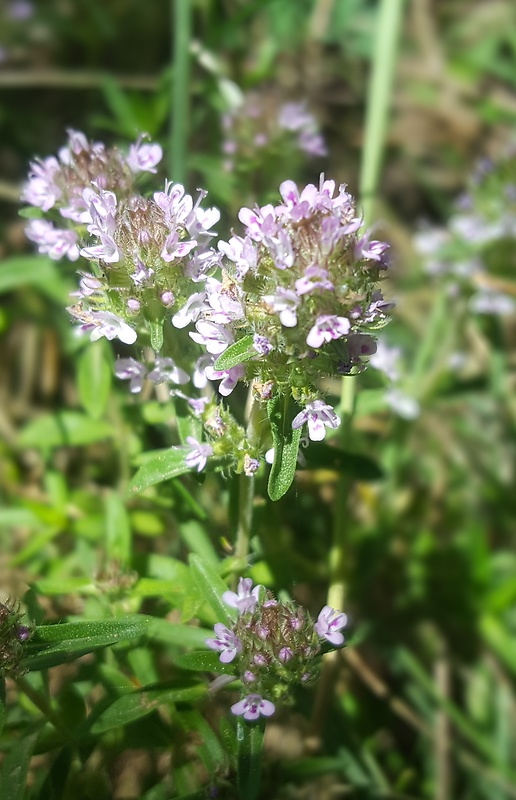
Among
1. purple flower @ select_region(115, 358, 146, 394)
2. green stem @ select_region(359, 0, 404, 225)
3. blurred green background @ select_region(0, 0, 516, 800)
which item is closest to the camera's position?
purple flower @ select_region(115, 358, 146, 394)

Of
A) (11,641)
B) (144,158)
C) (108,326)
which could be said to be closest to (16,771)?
(11,641)

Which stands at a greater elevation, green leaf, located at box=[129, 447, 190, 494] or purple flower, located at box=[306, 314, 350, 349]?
purple flower, located at box=[306, 314, 350, 349]

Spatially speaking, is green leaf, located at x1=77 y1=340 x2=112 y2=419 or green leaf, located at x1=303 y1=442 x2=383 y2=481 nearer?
green leaf, located at x1=303 y1=442 x2=383 y2=481

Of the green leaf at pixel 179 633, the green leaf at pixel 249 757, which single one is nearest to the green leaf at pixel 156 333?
the green leaf at pixel 179 633

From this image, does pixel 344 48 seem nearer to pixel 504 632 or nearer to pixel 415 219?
pixel 415 219

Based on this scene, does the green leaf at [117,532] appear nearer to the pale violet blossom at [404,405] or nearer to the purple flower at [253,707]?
the purple flower at [253,707]

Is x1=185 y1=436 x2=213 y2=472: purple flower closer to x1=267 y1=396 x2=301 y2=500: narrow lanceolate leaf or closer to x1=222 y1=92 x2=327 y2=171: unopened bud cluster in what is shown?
x1=267 y1=396 x2=301 y2=500: narrow lanceolate leaf

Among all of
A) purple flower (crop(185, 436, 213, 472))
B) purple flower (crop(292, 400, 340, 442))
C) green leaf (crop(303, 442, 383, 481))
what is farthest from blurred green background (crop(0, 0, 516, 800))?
purple flower (crop(292, 400, 340, 442))

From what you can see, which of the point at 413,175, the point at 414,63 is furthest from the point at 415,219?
the point at 414,63
